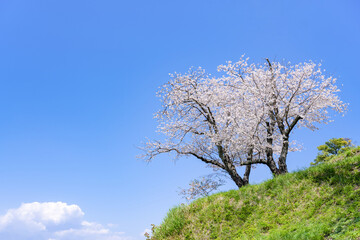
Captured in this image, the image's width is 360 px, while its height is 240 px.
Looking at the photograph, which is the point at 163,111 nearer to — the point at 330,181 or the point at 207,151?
the point at 207,151

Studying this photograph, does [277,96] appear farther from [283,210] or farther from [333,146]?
[333,146]

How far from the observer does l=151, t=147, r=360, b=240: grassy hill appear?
1019 centimetres

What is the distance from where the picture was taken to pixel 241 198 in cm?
1477

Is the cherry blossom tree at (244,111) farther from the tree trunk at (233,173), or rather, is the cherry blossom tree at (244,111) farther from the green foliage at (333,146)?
the green foliage at (333,146)

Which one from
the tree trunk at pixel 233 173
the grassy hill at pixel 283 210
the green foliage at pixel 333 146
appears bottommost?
the grassy hill at pixel 283 210

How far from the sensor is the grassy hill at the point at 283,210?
10188 mm

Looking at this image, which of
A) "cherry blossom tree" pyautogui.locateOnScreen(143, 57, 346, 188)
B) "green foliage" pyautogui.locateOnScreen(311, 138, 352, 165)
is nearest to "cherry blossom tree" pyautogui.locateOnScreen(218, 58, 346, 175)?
"cherry blossom tree" pyautogui.locateOnScreen(143, 57, 346, 188)

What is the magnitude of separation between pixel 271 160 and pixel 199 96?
608 cm

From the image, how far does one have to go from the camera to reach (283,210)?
12.6m

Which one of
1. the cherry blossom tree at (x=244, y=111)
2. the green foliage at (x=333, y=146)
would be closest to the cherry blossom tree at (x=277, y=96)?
the cherry blossom tree at (x=244, y=111)

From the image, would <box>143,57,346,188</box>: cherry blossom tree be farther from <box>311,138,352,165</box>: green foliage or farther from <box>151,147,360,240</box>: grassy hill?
<box>311,138,352,165</box>: green foliage

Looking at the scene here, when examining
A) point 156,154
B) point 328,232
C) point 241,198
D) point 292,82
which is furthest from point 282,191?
point 156,154

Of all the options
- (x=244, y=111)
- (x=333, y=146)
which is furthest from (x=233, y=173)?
(x=333, y=146)

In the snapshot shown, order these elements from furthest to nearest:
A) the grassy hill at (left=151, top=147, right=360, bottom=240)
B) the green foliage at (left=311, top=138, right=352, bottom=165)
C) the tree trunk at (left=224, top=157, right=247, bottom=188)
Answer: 1. the green foliage at (left=311, top=138, right=352, bottom=165)
2. the tree trunk at (left=224, top=157, right=247, bottom=188)
3. the grassy hill at (left=151, top=147, right=360, bottom=240)
